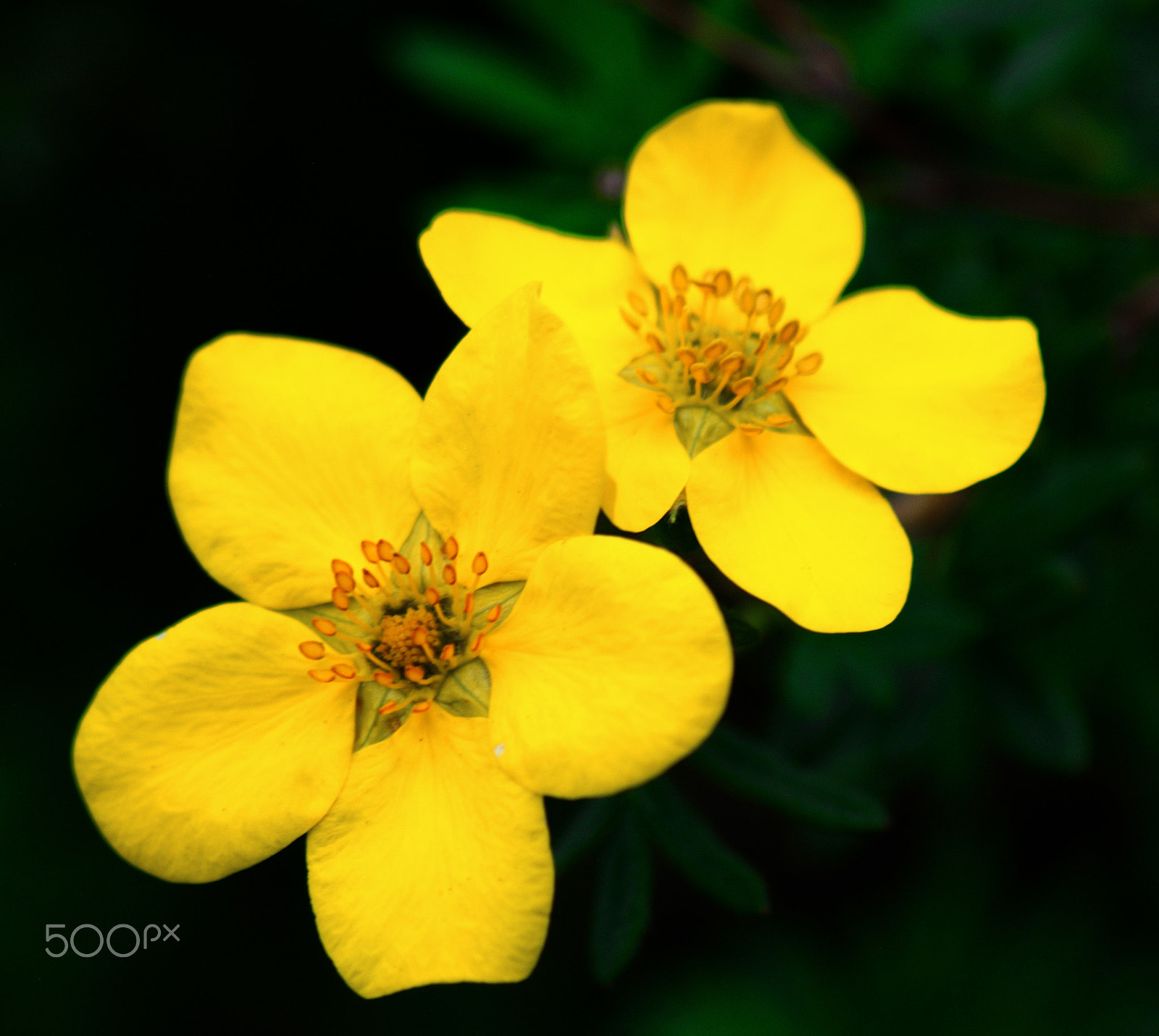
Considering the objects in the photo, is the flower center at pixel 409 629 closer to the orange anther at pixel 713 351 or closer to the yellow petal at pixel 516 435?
the yellow petal at pixel 516 435

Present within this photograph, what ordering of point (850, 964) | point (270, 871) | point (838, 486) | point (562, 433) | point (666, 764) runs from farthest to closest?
1. point (850, 964)
2. point (270, 871)
3. point (838, 486)
4. point (562, 433)
5. point (666, 764)

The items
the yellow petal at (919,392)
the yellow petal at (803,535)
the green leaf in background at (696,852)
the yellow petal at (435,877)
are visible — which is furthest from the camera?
the green leaf in background at (696,852)

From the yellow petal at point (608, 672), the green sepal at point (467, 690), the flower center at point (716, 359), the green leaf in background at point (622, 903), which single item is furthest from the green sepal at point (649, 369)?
the green leaf in background at point (622, 903)

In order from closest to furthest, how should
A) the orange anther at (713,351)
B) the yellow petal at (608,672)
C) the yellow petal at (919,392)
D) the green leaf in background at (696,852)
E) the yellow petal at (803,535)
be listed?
the yellow petal at (608,672) → the yellow petal at (803,535) → the yellow petal at (919,392) → the orange anther at (713,351) → the green leaf in background at (696,852)

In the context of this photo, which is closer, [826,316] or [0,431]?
[826,316]

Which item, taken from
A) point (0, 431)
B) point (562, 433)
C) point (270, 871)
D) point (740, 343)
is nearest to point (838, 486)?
point (740, 343)

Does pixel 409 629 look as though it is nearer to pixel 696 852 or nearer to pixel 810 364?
pixel 696 852

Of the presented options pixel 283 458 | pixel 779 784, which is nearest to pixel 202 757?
pixel 283 458

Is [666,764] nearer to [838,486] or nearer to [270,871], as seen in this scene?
[838,486]
